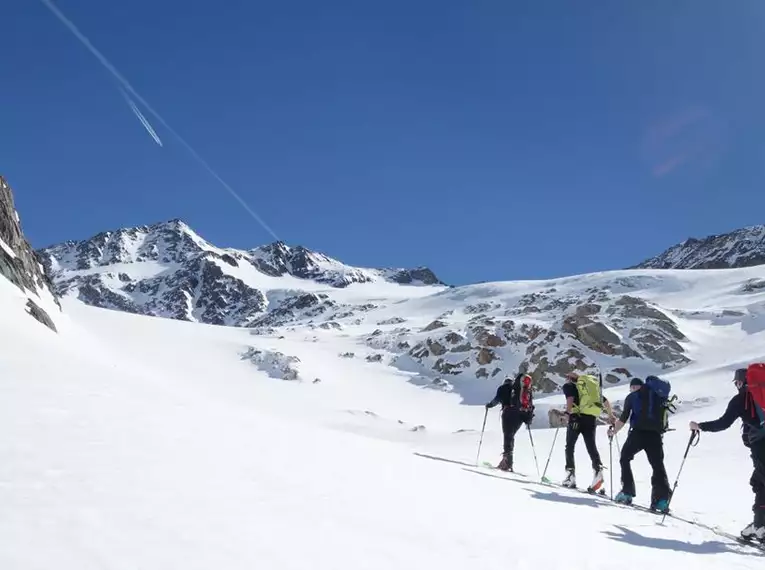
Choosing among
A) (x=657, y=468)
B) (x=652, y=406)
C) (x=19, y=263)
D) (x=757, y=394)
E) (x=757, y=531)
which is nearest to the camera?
(x=757, y=531)

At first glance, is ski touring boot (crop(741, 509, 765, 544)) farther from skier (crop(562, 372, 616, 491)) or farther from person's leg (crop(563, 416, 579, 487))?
person's leg (crop(563, 416, 579, 487))

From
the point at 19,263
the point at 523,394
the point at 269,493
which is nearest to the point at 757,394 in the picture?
the point at 523,394

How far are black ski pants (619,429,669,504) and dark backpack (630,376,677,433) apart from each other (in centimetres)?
16

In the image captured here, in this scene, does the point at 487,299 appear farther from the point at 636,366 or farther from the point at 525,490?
Result: the point at 525,490

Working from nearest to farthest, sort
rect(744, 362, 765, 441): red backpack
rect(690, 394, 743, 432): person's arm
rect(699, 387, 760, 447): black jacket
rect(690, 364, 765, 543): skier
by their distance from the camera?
rect(690, 364, 765, 543): skier → rect(744, 362, 765, 441): red backpack → rect(699, 387, 760, 447): black jacket → rect(690, 394, 743, 432): person's arm

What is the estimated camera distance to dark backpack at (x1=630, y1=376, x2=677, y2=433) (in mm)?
9148

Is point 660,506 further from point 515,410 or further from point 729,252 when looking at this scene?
point 729,252

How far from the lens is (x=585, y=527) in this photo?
667 cm

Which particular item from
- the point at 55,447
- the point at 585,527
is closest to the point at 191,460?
the point at 55,447

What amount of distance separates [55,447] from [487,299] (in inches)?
4231

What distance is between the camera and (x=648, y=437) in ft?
30.4

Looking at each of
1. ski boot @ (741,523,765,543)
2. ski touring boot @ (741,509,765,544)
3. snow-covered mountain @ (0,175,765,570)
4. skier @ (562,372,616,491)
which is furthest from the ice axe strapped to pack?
skier @ (562,372,616,491)

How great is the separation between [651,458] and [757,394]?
7.28 ft

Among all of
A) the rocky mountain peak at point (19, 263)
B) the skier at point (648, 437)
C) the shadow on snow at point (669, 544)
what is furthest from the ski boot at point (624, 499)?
the rocky mountain peak at point (19, 263)
